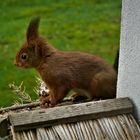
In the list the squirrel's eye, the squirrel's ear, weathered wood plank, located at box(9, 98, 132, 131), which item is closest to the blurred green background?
the squirrel's eye

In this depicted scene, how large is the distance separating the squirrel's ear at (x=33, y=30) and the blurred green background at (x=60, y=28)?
171 inches

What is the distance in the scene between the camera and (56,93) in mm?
5160

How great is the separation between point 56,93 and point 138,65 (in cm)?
75

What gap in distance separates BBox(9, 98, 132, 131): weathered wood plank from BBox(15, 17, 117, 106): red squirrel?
1.00 feet

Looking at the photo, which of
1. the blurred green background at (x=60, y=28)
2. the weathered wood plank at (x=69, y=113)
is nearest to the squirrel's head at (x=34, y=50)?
the weathered wood plank at (x=69, y=113)

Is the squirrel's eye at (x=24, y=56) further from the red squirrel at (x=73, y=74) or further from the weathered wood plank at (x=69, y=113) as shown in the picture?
the weathered wood plank at (x=69, y=113)

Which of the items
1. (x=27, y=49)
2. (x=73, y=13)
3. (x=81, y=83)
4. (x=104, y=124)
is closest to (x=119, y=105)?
(x=104, y=124)

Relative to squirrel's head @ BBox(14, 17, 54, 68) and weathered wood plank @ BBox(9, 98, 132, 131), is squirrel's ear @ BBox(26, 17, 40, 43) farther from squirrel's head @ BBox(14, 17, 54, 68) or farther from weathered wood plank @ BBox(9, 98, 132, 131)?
weathered wood plank @ BBox(9, 98, 132, 131)

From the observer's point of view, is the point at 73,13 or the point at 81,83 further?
the point at 73,13

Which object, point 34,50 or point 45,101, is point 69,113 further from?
point 34,50

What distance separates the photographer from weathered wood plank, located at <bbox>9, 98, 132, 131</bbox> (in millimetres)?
4488

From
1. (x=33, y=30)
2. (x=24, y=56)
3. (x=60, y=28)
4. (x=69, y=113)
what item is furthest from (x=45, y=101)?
(x=60, y=28)

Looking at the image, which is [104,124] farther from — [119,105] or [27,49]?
[27,49]

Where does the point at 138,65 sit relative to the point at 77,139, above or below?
above
